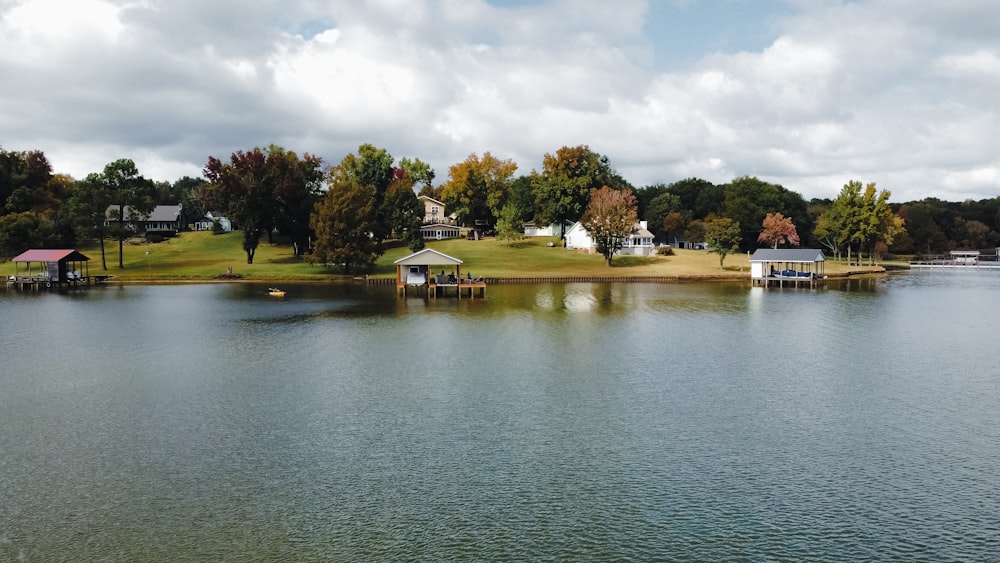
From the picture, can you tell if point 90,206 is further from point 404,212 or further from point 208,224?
point 208,224

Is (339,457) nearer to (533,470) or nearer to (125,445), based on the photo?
(533,470)

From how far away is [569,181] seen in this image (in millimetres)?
124500

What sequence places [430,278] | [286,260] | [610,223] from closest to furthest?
1. [430,278]
2. [610,223]
3. [286,260]

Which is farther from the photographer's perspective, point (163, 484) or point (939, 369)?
point (939, 369)

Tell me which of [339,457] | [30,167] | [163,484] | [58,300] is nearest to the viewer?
[163,484]

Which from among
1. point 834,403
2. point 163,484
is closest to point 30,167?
point 163,484

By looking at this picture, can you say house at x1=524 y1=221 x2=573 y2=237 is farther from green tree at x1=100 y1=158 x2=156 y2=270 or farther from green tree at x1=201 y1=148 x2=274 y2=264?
green tree at x1=100 y1=158 x2=156 y2=270

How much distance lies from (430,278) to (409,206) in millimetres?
46563

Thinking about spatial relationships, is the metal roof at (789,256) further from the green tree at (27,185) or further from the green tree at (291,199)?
the green tree at (27,185)

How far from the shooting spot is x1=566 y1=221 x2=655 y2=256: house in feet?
393

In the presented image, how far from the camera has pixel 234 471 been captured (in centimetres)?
2103

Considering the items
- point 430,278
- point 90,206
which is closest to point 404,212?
point 430,278

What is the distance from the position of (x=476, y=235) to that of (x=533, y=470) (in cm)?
11435

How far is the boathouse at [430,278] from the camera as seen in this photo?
250 ft
